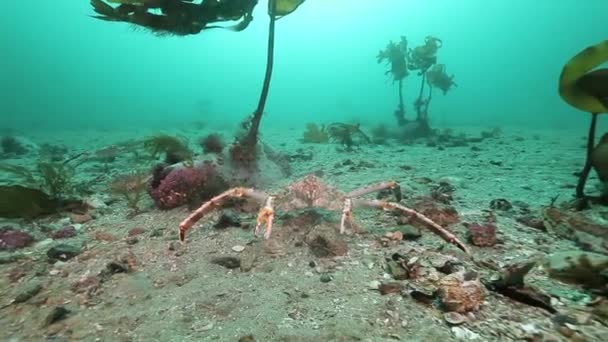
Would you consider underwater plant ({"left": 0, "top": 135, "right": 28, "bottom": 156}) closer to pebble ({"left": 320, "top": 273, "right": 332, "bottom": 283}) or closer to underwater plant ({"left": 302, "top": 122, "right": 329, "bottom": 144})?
underwater plant ({"left": 302, "top": 122, "right": 329, "bottom": 144})

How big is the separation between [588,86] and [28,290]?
6.62 metres

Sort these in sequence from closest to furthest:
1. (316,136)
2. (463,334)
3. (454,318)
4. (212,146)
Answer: (463,334) < (454,318) < (212,146) < (316,136)

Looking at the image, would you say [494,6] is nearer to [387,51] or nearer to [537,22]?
[537,22]

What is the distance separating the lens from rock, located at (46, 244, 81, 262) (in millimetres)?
3518

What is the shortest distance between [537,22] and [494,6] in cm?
1696

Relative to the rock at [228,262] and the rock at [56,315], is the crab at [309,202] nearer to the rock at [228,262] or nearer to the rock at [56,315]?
the rock at [228,262]

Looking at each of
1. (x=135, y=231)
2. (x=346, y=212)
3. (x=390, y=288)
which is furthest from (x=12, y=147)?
(x=390, y=288)

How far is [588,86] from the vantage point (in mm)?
4316

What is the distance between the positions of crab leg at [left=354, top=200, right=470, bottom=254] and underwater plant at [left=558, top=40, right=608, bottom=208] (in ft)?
8.32

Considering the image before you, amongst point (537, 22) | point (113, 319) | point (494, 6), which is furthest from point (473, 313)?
point (494, 6)

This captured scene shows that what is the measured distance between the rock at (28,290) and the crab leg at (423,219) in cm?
308

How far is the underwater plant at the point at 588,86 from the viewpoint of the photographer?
13.4 ft

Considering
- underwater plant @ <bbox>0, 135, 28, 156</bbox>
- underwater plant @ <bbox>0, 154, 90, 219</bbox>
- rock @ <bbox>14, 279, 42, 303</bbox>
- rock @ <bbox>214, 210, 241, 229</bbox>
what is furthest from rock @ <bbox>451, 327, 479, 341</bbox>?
underwater plant @ <bbox>0, 135, 28, 156</bbox>

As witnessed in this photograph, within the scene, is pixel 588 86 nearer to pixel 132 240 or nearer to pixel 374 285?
pixel 374 285
